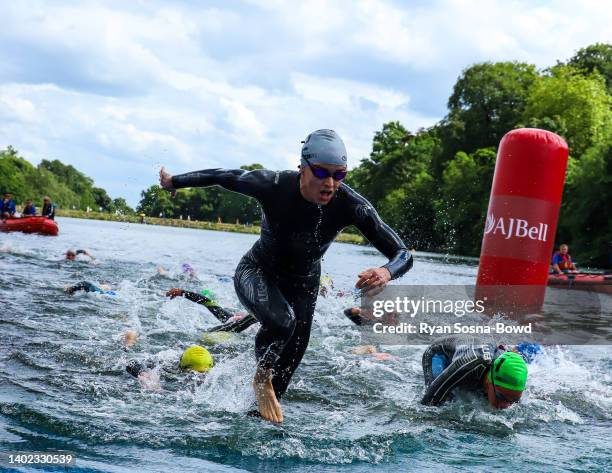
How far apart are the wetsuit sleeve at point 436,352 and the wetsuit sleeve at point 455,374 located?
0.52 metres

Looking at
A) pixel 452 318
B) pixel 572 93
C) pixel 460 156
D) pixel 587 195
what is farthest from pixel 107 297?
pixel 460 156

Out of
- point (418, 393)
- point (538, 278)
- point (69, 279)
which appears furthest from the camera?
point (69, 279)

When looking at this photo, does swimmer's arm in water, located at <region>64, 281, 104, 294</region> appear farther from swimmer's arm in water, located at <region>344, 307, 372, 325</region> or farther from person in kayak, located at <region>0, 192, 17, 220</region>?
person in kayak, located at <region>0, 192, 17, 220</region>

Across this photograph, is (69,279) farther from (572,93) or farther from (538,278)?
(572,93)

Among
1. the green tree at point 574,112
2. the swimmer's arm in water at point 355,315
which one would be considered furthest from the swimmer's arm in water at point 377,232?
the green tree at point 574,112

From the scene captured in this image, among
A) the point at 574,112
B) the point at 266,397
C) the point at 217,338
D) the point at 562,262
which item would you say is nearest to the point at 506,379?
the point at 266,397

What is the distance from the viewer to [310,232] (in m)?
4.75

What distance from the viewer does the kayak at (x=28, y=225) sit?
26050mm

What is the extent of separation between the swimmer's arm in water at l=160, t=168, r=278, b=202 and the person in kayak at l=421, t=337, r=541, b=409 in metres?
2.24

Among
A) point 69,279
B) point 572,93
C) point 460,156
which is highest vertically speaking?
point 572,93

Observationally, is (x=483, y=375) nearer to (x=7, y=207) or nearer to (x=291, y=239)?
(x=291, y=239)

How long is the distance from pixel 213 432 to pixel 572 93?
1781 inches

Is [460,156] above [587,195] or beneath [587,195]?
above

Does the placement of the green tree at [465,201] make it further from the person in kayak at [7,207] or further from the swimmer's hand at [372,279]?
the swimmer's hand at [372,279]
